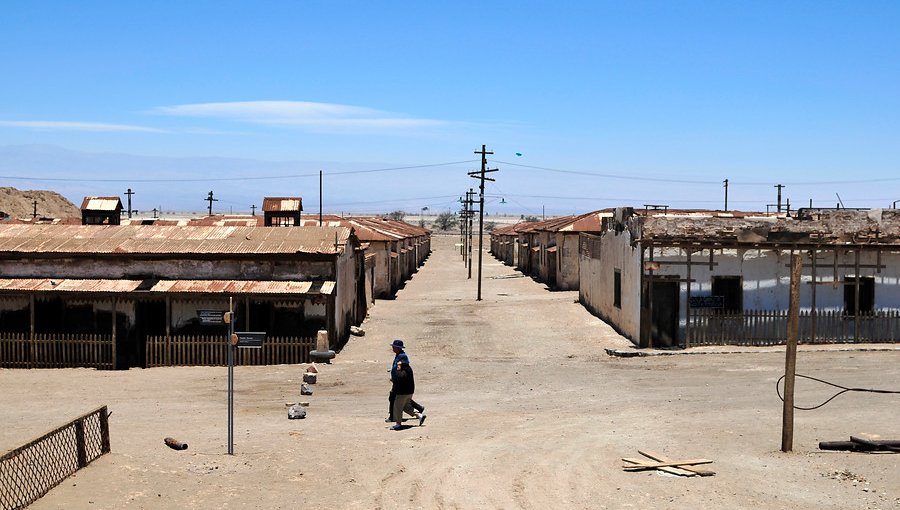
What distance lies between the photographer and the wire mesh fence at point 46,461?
10602mm

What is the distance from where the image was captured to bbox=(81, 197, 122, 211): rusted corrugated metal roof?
36.6 metres

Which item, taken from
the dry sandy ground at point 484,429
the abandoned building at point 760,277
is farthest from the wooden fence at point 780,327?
the dry sandy ground at point 484,429

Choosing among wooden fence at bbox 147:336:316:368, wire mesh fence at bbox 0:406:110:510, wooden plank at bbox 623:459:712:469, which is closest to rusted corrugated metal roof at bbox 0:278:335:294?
wooden fence at bbox 147:336:316:368

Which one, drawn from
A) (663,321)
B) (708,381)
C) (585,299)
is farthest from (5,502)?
(585,299)

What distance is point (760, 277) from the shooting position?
2600 centimetres

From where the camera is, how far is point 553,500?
11406mm

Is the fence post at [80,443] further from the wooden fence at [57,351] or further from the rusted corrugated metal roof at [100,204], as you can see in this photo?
the rusted corrugated metal roof at [100,204]

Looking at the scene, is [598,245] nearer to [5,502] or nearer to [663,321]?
[663,321]

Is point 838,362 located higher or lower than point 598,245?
lower

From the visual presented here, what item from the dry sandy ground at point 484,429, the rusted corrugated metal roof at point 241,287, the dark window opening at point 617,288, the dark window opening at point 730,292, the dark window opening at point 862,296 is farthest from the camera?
the dark window opening at point 617,288

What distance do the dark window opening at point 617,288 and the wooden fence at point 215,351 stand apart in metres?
10.2

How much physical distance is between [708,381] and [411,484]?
1115cm

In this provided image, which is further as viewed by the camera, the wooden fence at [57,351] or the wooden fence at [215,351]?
the wooden fence at [57,351]

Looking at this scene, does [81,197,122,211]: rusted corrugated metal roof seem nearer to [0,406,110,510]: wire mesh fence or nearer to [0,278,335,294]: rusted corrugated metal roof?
[0,278,335,294]: rusted corrugated metal roof
